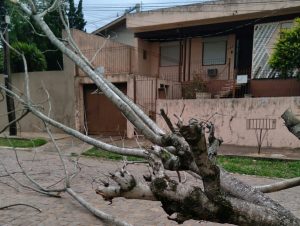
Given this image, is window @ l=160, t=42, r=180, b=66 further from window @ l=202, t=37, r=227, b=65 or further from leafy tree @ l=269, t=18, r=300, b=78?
leafy tree @ l=269, t=18, r=300, b=78

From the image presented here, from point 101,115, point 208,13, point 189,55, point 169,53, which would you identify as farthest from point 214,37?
point 101,115

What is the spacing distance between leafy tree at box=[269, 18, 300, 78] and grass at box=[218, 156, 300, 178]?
13.8 ft

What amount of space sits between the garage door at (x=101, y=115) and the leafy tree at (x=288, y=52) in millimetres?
6565

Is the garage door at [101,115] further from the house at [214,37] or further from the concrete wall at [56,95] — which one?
the house at [214,37]

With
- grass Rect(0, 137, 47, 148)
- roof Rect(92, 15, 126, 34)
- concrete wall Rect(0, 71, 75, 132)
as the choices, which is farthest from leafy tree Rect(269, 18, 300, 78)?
roof Rect(92, 15, 126, 34)

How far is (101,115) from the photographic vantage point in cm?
1589

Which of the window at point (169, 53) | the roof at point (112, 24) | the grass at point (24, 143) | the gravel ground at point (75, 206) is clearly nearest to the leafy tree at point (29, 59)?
the roof at point (112, 24)

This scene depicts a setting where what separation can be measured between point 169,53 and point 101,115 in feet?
20.5

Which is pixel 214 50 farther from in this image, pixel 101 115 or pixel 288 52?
pixel 101 115

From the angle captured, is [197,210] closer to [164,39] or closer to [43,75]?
[43,75]

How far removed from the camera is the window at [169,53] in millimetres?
19406

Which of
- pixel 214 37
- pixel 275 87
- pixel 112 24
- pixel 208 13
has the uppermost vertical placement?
pixel 112 24

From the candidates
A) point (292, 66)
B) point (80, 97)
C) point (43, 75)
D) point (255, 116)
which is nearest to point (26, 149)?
point (80, 97)

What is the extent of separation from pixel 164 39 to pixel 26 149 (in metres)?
10.4
